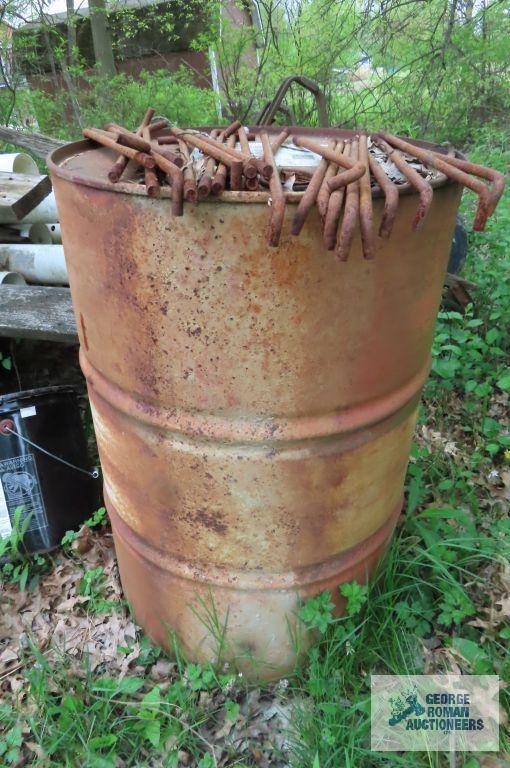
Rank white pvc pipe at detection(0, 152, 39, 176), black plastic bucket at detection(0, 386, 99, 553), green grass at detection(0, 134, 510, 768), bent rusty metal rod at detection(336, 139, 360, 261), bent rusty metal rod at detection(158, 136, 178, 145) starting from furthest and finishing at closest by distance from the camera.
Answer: white pvc pipe at detection(0, 152, 39, 176)
black plastic bucket at detection(0, 386, 99, 553)
green grass at detection(0, 134, 510, 768)
bent rusty metal rod at detection(158, 136, 178, 145)
bent rusty metal rod at detection(336, 139, 360, 261)

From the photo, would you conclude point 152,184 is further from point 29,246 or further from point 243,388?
point 29,246

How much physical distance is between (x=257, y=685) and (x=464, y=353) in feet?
6.56

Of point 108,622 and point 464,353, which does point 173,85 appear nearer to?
point 464,353

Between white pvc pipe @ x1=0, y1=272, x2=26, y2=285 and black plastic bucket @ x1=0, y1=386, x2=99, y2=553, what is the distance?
88cm

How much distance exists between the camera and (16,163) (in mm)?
3385

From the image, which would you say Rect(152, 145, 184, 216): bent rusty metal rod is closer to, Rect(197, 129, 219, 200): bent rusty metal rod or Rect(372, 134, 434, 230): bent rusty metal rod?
Rect(197, 129, 219, 200): bent rusty metal rod

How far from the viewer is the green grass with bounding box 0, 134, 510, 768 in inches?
64.9

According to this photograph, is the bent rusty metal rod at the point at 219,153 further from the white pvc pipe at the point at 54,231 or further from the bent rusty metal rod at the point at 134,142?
the white pvc pipe at the point at 54,231

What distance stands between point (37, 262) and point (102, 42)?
7229 mm

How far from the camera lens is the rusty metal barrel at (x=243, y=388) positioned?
115 cm

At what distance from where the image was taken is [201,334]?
122 cm

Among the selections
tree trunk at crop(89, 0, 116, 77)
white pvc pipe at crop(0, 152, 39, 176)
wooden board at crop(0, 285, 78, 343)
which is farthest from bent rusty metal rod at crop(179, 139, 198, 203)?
tree trunk at crop(89, 0, 116, 77)

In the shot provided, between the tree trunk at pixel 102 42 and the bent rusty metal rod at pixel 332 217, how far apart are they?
29.1 feet

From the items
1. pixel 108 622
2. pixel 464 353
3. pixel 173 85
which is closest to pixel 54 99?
pixel 173 85
